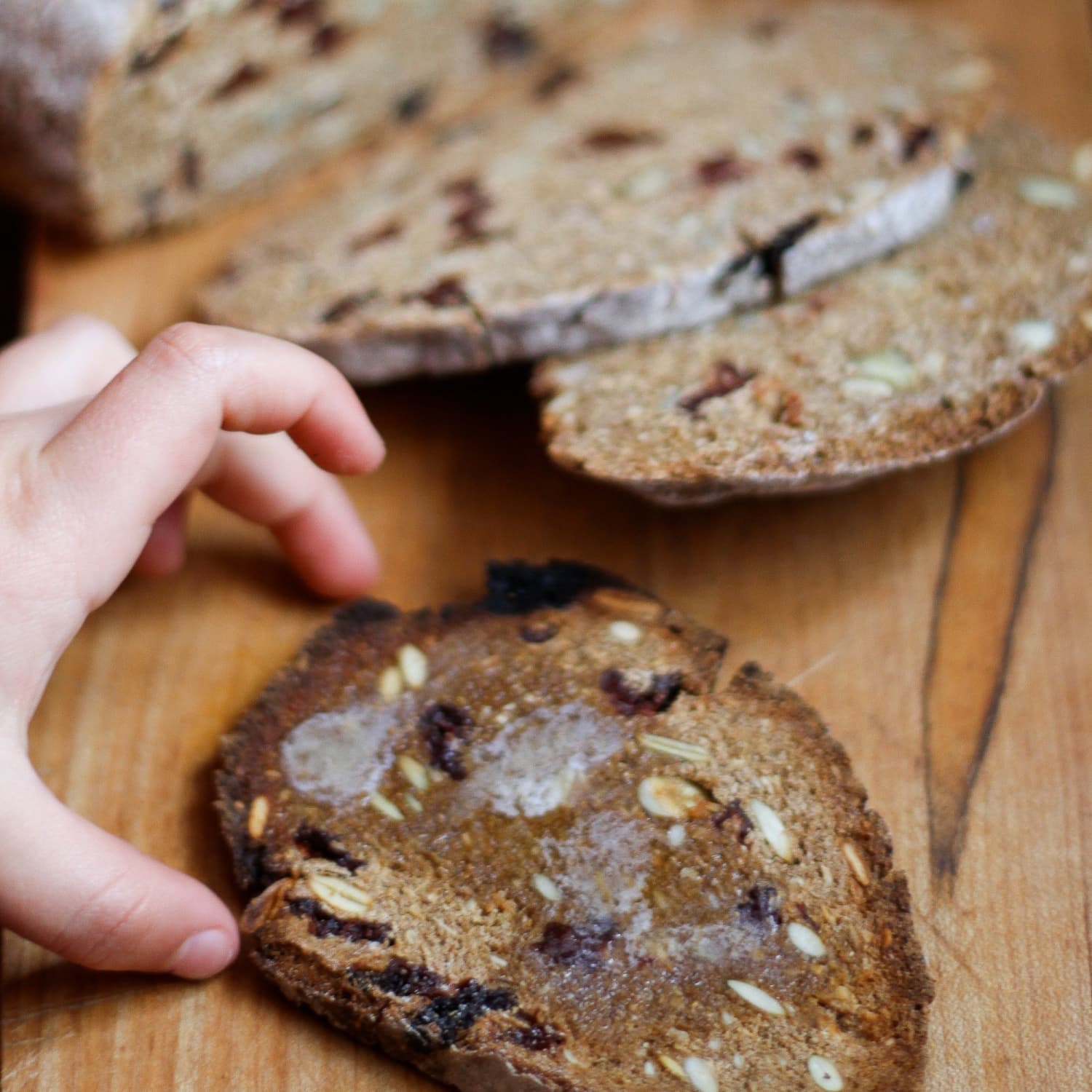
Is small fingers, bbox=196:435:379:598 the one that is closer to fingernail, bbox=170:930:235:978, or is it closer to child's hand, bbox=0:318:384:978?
child's hand, bbox=0:318:384:978

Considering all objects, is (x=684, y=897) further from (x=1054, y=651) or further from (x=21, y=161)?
(x=21, y=161)

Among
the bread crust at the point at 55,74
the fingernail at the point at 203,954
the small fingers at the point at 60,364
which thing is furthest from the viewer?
the bread crust at the point at 55,74

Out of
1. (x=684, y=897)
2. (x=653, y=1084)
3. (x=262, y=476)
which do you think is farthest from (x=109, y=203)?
(x=653, y=1084)

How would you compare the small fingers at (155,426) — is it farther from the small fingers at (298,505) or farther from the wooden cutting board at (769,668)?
the wooden cutting board at (769,668)

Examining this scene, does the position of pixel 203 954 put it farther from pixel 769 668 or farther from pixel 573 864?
pixel 769 668

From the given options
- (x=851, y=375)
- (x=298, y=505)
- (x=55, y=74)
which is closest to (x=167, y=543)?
(x=298, y=505)

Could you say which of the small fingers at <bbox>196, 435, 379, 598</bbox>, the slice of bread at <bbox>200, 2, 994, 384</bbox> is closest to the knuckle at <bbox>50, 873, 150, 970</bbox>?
the small fingers at <bbox>196, 435, 379, 598</bbox>

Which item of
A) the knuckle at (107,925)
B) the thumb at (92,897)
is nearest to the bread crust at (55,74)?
the thumb at (92,897)

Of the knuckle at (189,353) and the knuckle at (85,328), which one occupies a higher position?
the knuckle at (189,353)
